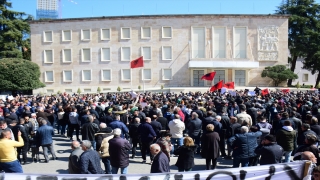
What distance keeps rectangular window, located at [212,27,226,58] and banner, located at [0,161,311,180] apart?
125 ft

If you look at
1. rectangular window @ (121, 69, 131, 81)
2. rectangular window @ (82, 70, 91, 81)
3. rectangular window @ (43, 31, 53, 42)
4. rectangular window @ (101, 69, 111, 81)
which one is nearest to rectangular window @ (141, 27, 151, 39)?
rectangular window @ (121, 69, 131, 81)

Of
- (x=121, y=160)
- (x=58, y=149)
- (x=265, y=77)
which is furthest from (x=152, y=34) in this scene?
(x=121, y=160)

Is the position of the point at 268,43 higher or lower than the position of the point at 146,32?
lower

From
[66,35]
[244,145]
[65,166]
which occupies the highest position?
[66,35]

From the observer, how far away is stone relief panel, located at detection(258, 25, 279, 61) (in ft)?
140

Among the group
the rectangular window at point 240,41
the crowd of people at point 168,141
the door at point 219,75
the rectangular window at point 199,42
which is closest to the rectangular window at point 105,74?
the rectangular window at point 199,42

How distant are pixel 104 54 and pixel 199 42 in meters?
13.0

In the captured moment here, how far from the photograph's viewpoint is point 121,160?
7.43m

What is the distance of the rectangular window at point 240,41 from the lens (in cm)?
4275

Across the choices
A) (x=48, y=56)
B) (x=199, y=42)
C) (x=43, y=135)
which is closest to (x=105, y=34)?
(x=48, y=56)

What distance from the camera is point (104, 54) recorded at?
145ft

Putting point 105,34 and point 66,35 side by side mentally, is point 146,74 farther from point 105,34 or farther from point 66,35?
point 66,35

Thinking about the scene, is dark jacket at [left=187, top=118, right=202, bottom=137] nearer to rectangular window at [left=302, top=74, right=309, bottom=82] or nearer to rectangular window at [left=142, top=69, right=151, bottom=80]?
rectangular window at [left=142, top=69, right=151, bottom=80]

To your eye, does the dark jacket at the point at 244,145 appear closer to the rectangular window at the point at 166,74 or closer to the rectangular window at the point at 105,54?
the rectangular window at the point at 166,74
